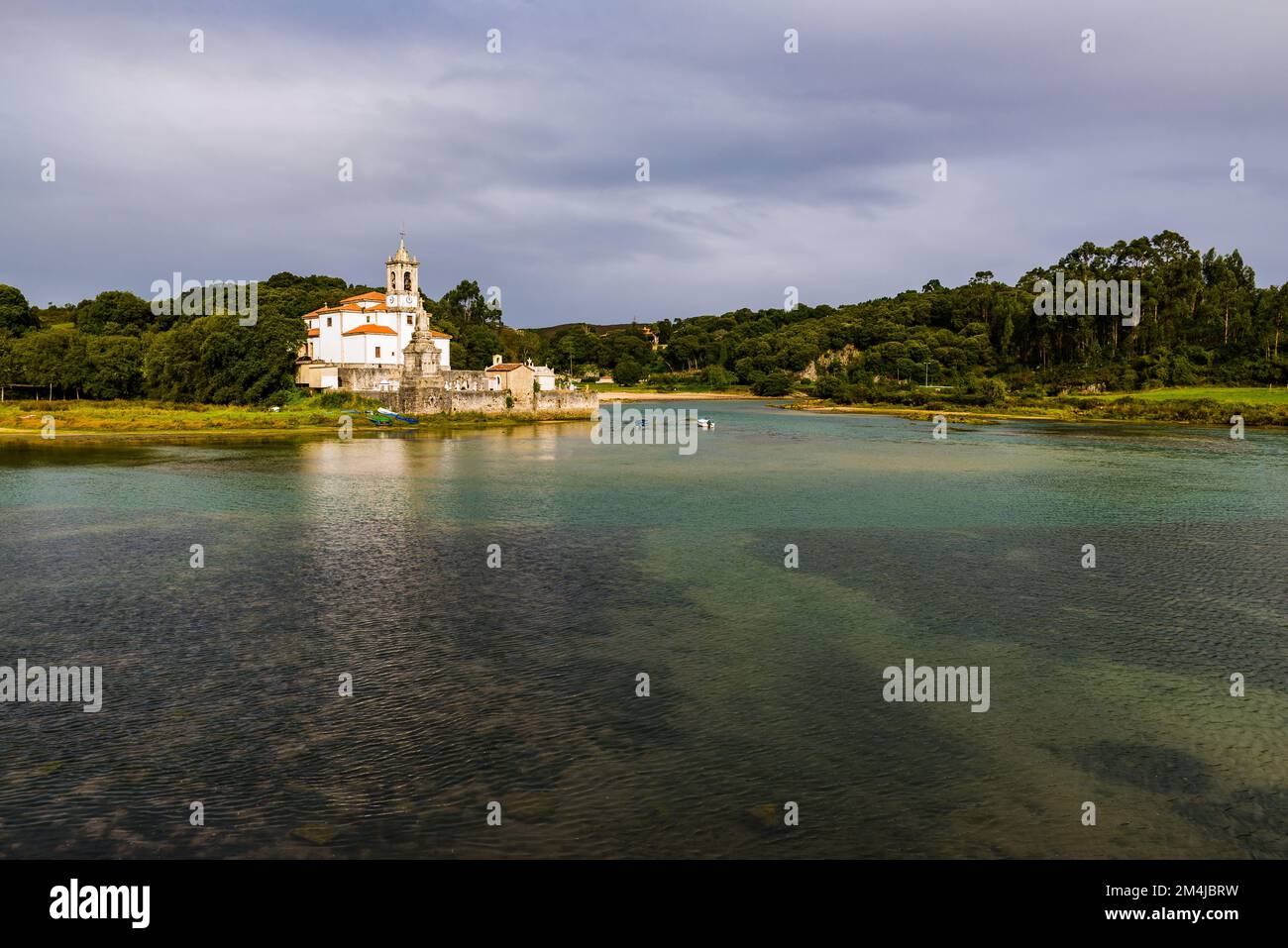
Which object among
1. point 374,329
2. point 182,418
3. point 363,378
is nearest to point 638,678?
point 182,418

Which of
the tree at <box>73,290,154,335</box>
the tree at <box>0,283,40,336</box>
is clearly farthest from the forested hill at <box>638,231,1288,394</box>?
the tree at <box>0,283,40,336</box>

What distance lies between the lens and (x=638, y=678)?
16.4 metres

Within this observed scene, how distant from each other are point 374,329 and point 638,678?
3673 inches

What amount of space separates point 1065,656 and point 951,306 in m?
183

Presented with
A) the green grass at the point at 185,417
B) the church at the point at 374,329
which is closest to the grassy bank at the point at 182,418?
the green grass at the point at 185,417

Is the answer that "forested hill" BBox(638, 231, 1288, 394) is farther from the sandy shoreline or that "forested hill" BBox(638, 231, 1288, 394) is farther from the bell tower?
the bell tower

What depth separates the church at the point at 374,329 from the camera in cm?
10125

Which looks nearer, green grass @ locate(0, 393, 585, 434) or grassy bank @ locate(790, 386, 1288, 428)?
green grass @ locate(0, 393, 585, 434)

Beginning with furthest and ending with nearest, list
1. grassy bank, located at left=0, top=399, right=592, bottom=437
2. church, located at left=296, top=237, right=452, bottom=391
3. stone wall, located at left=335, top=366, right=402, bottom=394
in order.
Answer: church, located at left=296, top=237, right=452, bottom=391, stone wall, located at left=335, top=366, right=402, bottom=394, grassy bank, located at left=0, top=399, right=592, bottom=437

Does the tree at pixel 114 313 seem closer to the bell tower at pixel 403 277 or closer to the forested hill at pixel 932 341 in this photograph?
the forested hill at pixel 932 341

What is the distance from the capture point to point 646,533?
3141 centimetres

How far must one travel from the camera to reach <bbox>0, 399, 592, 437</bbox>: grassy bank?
70500 mm

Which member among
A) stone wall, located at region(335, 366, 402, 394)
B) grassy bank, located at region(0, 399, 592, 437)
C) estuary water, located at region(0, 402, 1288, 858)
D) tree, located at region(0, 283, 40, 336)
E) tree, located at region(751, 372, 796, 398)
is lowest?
estuary water, located at region(0, 402, 1288, 858)

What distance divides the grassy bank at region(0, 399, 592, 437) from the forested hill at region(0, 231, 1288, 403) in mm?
4208
